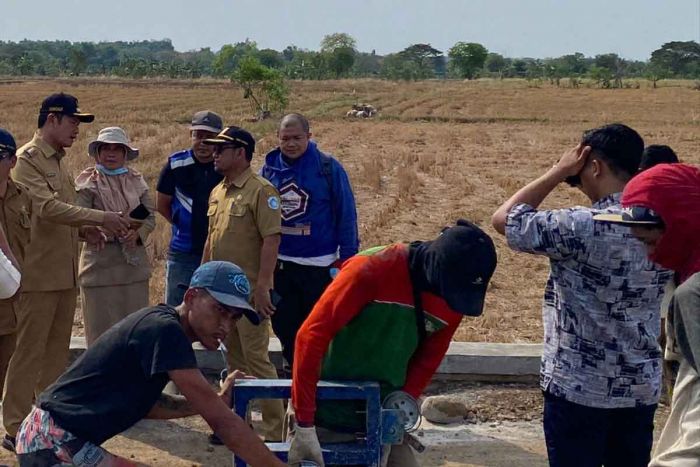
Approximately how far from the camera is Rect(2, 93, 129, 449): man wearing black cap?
520 cm

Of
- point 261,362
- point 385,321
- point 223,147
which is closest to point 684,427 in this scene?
point 385,321

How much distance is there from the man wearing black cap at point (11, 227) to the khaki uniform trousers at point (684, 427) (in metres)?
3.35

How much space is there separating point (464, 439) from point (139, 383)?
2.78m

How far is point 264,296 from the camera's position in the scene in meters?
5.21

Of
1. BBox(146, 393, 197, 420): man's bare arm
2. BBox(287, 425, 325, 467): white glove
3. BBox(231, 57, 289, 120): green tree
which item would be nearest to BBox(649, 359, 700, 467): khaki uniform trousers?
BBox(287, 425, 325, 467): white glove

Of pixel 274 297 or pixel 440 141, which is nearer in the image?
pixel 274 297

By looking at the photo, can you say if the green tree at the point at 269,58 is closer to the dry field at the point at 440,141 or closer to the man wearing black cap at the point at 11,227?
the dry field at the point at 440,141

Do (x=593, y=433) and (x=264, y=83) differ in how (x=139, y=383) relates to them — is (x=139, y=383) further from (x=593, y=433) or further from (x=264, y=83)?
(x=264, y=83)

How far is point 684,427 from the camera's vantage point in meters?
2.37

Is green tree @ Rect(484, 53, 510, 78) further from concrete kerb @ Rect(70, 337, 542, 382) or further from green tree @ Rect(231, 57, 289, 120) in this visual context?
concrete kerb @ Rect(70, 337, 542, 382)

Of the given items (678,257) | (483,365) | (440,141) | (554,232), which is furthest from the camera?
(440,141)

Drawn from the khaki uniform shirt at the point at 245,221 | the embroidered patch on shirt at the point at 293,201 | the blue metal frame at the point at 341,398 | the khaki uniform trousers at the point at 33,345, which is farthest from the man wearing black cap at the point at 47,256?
the blue metal frame at the point at 341,398

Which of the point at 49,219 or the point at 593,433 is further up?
the point at 49,219

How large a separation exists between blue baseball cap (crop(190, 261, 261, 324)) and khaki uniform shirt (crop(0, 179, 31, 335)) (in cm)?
206
